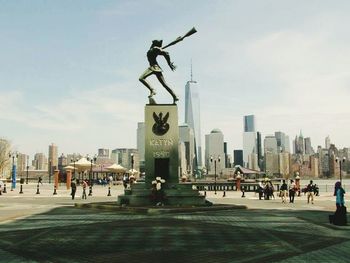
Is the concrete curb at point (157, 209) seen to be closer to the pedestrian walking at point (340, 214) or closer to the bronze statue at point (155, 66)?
the pedestrian walking at point (340, 214)

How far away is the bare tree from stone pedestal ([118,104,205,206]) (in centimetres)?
8251

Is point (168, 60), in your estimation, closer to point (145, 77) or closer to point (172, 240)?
point (145, 77)

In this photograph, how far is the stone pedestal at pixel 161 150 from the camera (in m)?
23.4

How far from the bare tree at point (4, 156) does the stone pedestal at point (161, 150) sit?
82.5 m

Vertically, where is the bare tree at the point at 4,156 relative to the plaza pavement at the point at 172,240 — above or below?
above

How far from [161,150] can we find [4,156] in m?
86.4

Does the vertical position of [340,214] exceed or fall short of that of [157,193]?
it falls short

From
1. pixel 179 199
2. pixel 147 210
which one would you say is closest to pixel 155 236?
pixel 147 210

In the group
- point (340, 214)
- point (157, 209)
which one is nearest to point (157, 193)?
point (157, 209)

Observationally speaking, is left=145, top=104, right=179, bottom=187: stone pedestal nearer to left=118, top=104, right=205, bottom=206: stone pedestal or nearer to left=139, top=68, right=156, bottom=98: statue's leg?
left=118, top=104, right=205, bottom=206: stone pedestal

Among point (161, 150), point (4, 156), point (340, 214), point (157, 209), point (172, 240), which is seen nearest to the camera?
point (172, 240)

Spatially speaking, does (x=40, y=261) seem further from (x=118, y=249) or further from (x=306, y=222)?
(x=306, y=222)

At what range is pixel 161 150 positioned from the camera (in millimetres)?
24266

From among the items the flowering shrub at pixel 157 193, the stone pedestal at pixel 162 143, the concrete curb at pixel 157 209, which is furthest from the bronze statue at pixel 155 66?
the concrete curb at pixel 157 209
